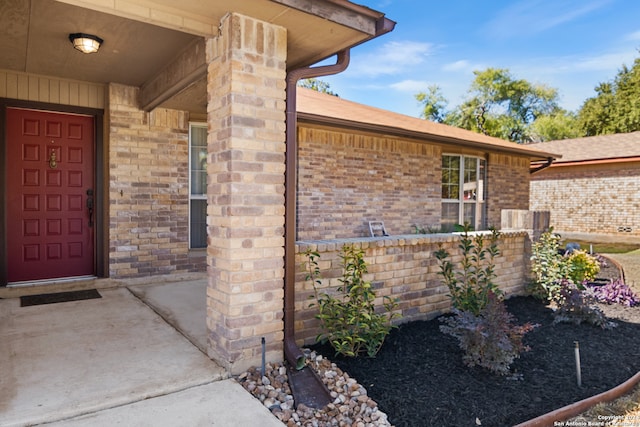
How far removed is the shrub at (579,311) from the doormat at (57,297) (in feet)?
18.1

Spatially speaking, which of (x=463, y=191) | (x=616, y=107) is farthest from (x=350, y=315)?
(x=616, y=107)

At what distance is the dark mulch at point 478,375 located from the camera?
2.80 m

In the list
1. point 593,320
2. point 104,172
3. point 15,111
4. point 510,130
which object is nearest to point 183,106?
point 104,172

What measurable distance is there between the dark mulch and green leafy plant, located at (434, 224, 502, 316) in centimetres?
42

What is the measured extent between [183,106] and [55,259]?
264cm

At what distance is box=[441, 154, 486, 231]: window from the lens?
1021 cm

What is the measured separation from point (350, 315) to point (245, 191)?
4.58ft

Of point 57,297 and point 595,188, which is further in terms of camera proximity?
point 595,188

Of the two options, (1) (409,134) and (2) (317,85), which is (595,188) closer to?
→ (1) (409,134)

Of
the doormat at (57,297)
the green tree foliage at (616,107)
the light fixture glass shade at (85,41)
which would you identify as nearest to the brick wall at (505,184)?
the doormat at (57,297)

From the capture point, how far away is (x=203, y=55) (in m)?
3.71

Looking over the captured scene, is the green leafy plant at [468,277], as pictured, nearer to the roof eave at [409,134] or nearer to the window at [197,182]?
the roof eave at [409,134]

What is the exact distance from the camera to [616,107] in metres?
26.5

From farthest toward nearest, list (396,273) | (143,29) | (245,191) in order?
(396,273) < (143,29) < (245,191)
